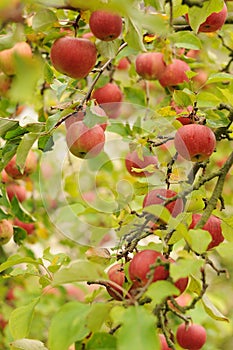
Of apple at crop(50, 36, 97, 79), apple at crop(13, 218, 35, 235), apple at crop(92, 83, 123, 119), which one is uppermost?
apple at crop(50, 36, 97, 79)

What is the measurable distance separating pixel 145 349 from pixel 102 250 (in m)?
0.58

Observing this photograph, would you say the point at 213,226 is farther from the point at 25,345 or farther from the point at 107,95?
the point at 107,95

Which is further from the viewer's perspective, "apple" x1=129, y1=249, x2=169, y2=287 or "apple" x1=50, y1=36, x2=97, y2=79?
"apple" x1=50, y1=36, x2=97, y2=79

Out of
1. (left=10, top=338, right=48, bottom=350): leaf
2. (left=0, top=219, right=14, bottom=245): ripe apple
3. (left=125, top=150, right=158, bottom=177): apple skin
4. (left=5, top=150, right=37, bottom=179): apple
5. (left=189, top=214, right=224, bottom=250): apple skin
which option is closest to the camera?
(left=10, top=338, right=48, bottom=350): leaf

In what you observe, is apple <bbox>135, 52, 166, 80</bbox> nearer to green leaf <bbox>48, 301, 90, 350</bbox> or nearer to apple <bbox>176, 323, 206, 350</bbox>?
apple <bbox>176, 323, 206, 350</bbox>

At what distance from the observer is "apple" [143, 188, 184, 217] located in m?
1.28

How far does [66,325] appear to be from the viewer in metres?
0.92

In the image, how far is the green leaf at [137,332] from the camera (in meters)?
0.81

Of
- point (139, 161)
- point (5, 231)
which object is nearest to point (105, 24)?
point (139, 161)

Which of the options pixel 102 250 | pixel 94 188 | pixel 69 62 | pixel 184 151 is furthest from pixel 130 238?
Result: pixel 94 188

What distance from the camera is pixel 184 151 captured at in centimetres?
142

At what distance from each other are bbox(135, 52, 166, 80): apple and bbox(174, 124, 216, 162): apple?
1.49 ft

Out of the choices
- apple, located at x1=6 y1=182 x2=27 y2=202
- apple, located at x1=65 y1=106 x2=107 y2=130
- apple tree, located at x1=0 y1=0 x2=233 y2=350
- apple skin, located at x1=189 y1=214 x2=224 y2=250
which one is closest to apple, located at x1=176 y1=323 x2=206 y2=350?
apple tree, located at x1=0 y1=0 x2=233 y2=350

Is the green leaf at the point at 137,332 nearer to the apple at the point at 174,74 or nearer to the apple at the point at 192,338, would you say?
the apple at the point at 192,338
